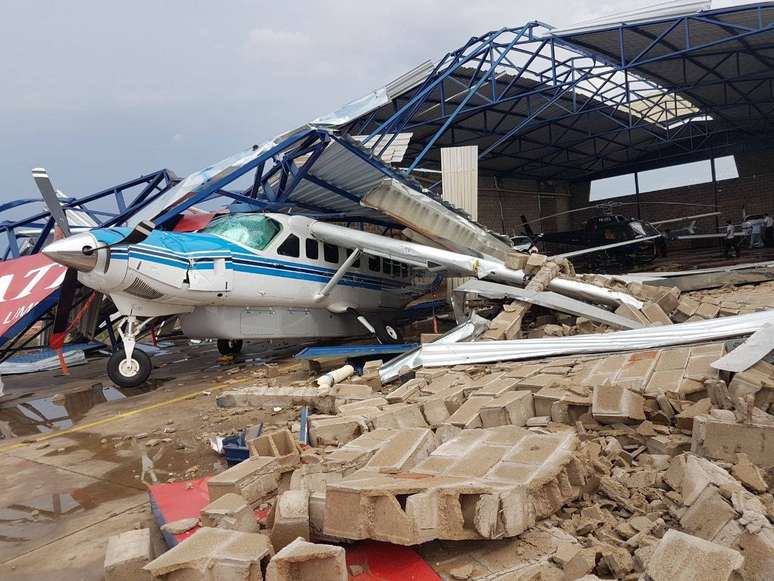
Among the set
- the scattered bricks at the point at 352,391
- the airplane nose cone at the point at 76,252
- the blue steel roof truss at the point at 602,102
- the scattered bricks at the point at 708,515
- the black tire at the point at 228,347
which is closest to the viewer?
the scattered bricks at the point at 708,515

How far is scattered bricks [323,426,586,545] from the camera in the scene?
2.25 meters

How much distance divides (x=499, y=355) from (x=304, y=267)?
15.3 ft

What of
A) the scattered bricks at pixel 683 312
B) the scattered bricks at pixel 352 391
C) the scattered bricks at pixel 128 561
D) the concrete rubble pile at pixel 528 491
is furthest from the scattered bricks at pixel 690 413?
the scattered bricks at pixel 683 312

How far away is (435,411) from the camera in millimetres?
4355

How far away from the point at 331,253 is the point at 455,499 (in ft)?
27.1

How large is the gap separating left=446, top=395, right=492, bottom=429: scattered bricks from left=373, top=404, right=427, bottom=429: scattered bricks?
0.38 meters

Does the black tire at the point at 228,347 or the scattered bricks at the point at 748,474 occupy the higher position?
the scattered bricks at the point at 748,474

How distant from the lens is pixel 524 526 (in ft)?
7.71

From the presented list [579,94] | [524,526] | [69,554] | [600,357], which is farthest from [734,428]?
[579,94]

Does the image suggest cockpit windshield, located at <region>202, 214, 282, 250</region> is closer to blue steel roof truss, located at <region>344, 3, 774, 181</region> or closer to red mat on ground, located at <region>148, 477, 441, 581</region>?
blue steel roof truss, located at <region>344, 3, 774, 181</region>

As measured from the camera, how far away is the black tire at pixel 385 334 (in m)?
10.2

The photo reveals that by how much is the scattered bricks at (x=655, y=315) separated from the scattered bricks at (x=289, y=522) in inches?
242

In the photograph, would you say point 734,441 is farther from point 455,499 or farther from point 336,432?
point 336,432

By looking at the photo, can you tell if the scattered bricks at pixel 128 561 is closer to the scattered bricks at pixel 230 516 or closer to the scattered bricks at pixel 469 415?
the scattered bricks at pixel 230 516
